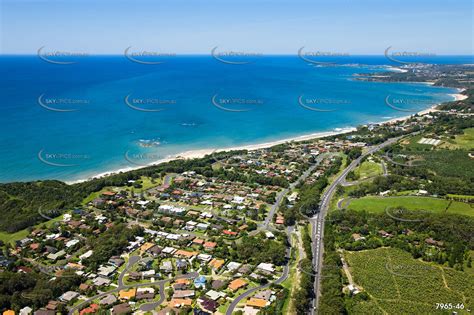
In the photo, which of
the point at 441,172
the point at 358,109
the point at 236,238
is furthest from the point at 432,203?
the point at 358,109

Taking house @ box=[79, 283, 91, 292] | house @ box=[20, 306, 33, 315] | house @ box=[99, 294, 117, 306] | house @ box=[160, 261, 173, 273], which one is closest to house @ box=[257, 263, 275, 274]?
house @ box=[160, 261, 173, 273]

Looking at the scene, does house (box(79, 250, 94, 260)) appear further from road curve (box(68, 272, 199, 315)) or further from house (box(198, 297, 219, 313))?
house (box(198, 297, 219, 313))

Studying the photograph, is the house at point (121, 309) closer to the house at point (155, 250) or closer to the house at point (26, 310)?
the house at point (26, 310)

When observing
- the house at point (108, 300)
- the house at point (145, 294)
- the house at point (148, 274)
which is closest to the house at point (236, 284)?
the house at point (145, 294)

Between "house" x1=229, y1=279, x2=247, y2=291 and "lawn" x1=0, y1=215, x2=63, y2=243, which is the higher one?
"lawn" x1=0, y1=215, x2=63, y2=243

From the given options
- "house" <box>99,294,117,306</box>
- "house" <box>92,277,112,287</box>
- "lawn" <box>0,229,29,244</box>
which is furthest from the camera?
"lawn" <box>0,229,29,244</box>

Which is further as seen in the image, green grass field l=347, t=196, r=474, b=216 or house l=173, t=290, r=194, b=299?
green grass field l=347, t=196, r=474, b=216
